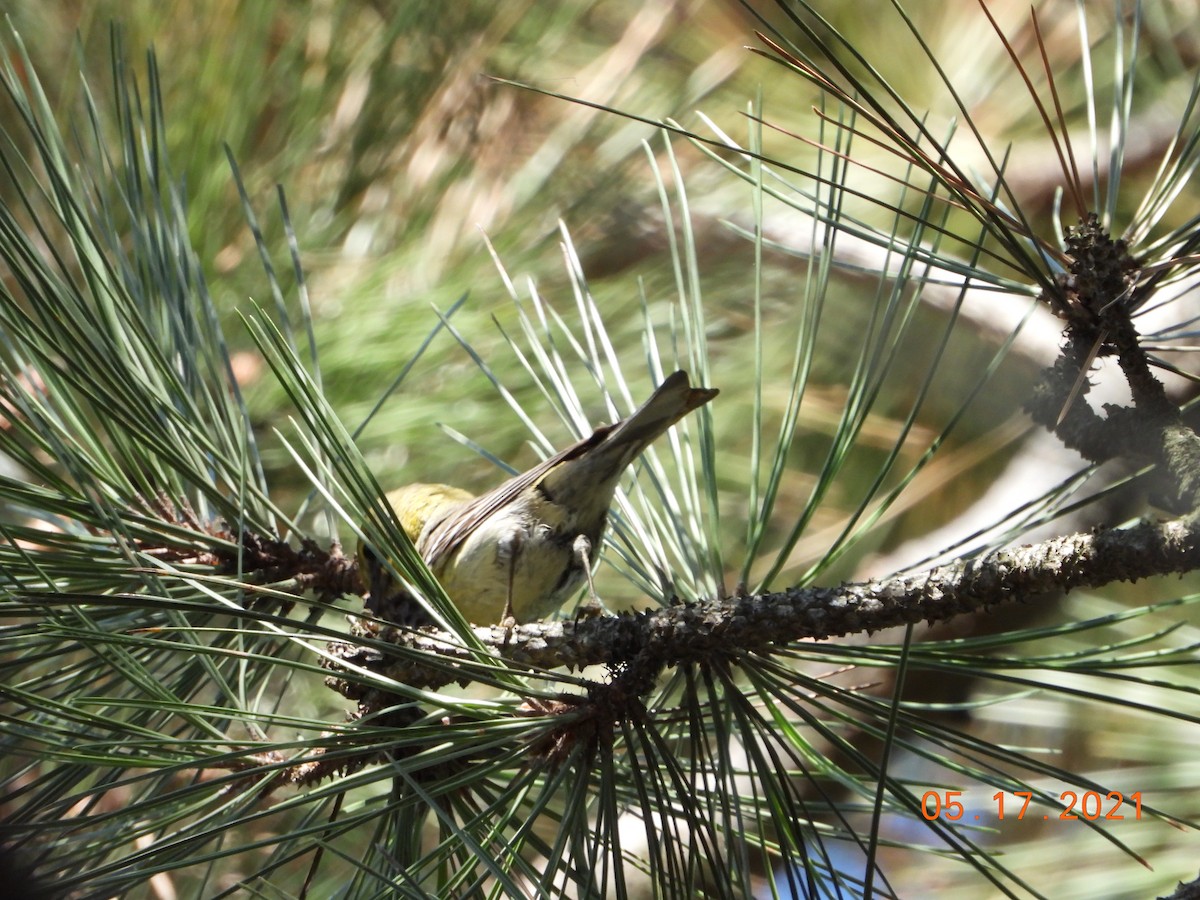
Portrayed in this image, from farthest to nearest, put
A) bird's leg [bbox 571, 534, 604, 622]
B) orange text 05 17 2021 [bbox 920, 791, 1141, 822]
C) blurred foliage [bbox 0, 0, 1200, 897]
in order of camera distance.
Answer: blurred foliage [bbox 0, 0, 1200, 897] → bird's leg [bbox 571, 534, 604, 622] → orange text 05 17 2021 [bbox 920, 791, 1141, 822]

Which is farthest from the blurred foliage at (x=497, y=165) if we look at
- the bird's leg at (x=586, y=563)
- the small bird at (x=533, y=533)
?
the bird's leg at (x=586, y=563)

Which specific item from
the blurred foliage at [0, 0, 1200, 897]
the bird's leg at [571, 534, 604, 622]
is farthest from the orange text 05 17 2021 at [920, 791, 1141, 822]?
the bird's leg at [571, 534, 604, 622]

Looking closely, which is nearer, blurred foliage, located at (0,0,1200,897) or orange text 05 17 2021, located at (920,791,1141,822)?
orange text 05 17 2021, located at (920,791,1141,822)

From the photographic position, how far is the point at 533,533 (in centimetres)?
162

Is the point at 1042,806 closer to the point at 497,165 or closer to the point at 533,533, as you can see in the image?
the point at 533,533

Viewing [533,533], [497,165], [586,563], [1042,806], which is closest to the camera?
[586,563]

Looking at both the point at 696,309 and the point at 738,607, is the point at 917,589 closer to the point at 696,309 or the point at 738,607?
the point at 738,607

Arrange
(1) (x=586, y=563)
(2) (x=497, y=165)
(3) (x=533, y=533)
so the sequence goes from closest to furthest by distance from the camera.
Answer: (1) (x=586, y=563)
(3) (x=533, y=533)
(2) (x=497, y=165)

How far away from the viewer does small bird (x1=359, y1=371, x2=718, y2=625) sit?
A: 4.45ft

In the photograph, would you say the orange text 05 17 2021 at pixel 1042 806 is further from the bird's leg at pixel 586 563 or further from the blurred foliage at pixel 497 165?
the bird's leg at pixel 586 563

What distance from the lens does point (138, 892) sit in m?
1.88

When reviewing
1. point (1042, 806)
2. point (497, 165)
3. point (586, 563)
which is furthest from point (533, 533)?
point (1042, 806)

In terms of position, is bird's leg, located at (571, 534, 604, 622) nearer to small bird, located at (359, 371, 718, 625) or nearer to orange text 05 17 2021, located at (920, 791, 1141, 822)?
small bird, located at (359, 371, 718, 625)

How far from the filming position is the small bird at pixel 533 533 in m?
1.36
